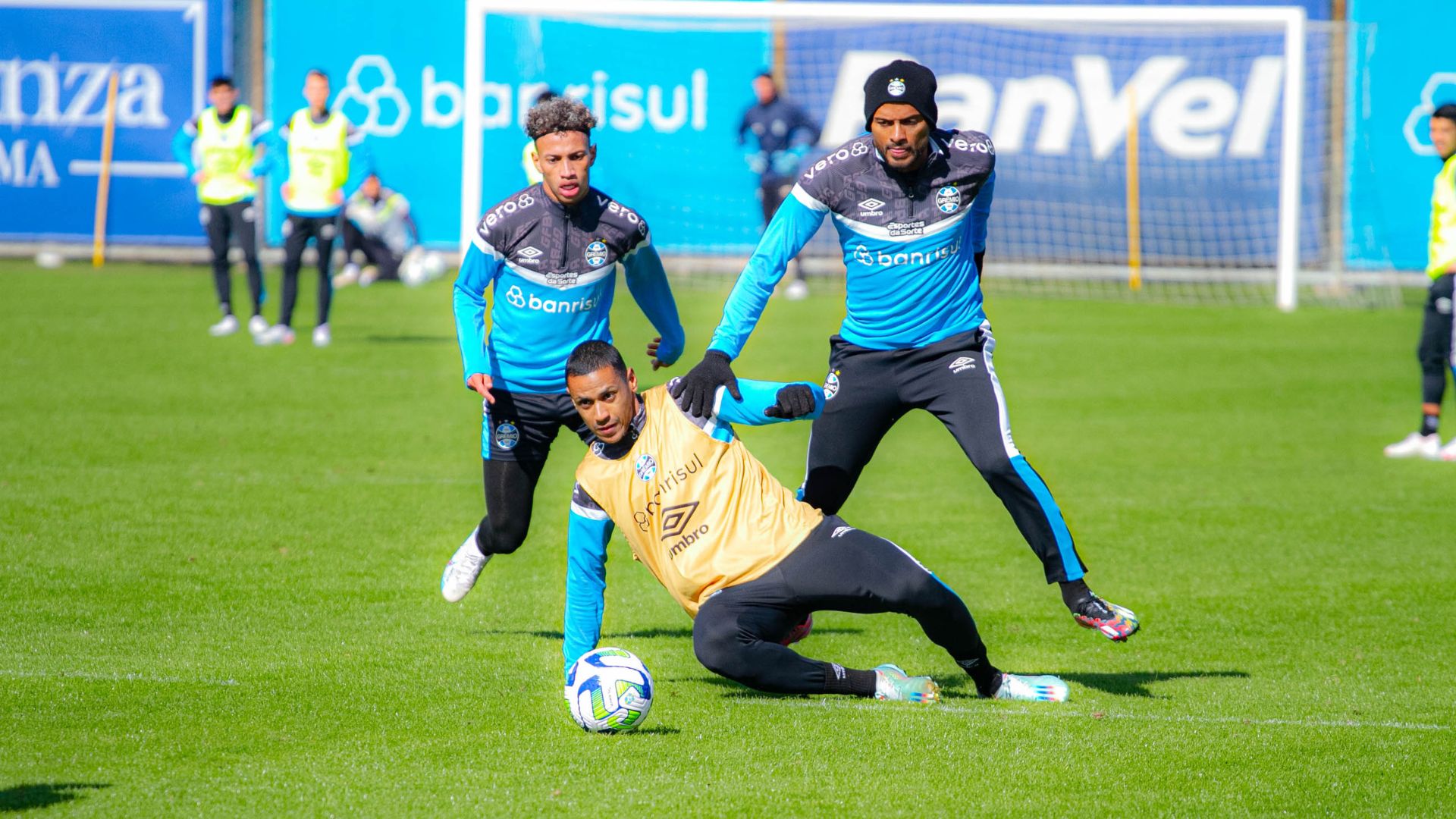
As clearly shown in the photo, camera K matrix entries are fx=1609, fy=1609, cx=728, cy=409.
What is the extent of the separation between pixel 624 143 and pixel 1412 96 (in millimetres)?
10862

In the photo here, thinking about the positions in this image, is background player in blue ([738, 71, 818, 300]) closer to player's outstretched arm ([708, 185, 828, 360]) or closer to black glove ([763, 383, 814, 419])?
player's outstretched arm ([708, 185, 828, 360])

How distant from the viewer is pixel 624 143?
21859 mm

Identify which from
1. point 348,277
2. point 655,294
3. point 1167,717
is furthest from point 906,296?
point 348,277

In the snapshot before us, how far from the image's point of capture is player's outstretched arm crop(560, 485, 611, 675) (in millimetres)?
5539

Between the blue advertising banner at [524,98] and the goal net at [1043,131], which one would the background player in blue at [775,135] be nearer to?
the goal net at [1043,131]

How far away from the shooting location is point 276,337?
16156 millimetres

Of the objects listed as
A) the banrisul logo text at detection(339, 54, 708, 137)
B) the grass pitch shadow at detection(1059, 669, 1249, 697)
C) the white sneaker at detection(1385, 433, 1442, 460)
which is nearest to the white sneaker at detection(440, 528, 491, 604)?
the grass pitch shadow at detection(1059, 669, 1249, 697)

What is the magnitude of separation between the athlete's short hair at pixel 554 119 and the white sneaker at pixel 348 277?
16.3 metres

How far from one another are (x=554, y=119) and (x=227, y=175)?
11164 millimetres

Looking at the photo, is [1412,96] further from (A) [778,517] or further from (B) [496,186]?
(A) [778,517]

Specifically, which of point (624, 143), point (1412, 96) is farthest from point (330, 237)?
point (1412, 96)

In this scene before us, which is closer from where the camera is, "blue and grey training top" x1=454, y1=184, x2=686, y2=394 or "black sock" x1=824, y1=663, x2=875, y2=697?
"black sock" x1=824, y1=663, x2=875, y2=697

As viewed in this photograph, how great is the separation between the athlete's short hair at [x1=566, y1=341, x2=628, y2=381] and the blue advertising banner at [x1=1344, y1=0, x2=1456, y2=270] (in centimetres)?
1902

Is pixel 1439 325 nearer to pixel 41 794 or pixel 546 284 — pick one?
pixel 546 284
